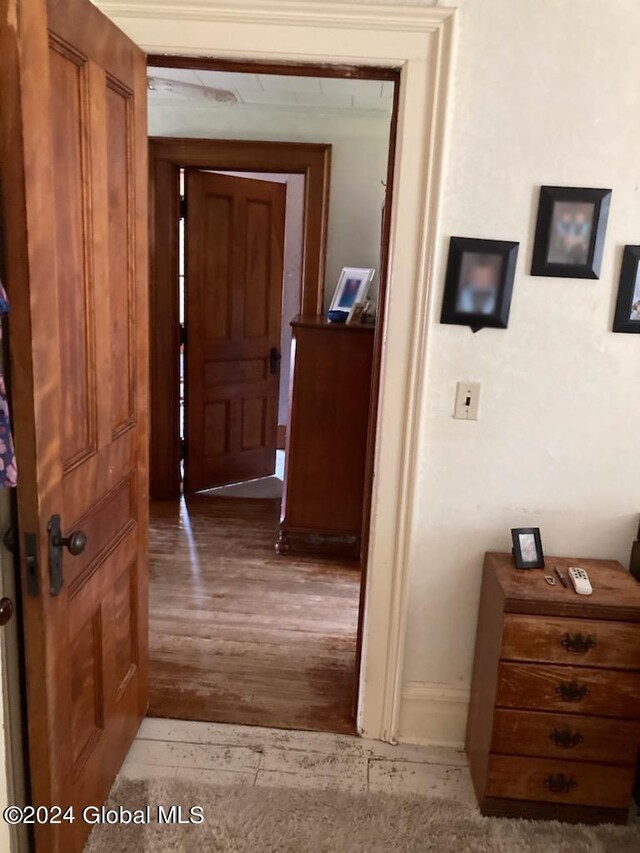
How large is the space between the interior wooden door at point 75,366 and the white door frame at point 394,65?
Answer: 0.51ft

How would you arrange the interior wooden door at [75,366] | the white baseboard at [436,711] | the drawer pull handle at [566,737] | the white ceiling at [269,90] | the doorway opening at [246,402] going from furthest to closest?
1. the white ceiling at [269,90]
2. the doorway opening at [246,402]
3. the white baseboard at [436,711]
4. the drawer pull handle at [566,737]
5. the interior wooden door at [75,366]

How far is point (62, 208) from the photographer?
135 centimetres

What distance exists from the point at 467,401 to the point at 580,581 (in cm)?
59

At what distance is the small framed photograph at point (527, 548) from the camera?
1922 mm

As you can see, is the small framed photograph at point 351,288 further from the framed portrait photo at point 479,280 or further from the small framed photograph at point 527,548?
the small framed photograph at point 527,548

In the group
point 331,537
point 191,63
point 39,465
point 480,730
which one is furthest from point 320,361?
point 39,465

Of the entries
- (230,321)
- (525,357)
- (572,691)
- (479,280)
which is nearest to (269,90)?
(230,321)

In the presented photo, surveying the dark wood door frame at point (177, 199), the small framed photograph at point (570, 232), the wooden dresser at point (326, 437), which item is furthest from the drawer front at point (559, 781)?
the dark wood door frame at point (177, 199)

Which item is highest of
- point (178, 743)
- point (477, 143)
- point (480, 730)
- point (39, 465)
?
point (477, 143)

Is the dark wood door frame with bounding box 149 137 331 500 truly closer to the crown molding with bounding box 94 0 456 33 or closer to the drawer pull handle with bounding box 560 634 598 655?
the crown molding with bounding box 94 0 456 33

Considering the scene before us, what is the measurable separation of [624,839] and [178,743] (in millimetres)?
1340

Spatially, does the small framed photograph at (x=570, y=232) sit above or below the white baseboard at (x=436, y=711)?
above

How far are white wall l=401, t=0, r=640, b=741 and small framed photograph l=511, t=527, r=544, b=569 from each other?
0.10 m

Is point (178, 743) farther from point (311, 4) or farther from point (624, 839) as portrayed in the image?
point (311, 4)
